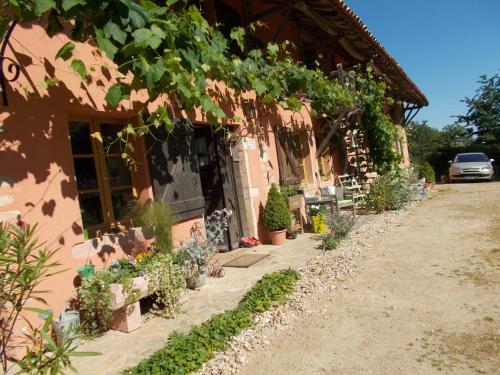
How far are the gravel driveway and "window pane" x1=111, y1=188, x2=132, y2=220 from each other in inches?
79.5

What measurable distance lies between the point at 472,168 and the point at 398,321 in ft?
48.9

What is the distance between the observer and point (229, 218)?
5746mm

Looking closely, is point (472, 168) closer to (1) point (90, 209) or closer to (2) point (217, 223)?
(2) point (217, 223)

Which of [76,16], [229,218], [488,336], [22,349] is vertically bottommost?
[488,336]

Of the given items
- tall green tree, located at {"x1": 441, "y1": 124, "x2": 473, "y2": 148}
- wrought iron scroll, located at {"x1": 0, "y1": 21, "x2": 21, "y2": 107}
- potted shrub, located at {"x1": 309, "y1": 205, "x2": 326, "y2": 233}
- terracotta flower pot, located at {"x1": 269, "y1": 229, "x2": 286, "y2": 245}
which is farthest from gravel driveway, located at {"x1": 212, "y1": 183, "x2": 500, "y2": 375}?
tall green tree, located at {"x1": 441, "y1": 124, "x2": 473, "y2": 148}

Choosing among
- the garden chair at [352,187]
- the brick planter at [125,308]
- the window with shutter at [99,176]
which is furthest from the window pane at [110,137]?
the garden chair at [352,187]

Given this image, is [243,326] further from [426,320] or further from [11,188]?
[11,188]

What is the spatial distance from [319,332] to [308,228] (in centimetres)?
410

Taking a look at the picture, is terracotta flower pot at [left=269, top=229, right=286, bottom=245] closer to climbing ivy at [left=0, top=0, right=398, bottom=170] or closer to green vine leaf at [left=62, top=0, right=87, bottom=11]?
climbing ivy at [left=0, top=0, right=398, bottom=170]

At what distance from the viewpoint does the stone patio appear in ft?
8.81

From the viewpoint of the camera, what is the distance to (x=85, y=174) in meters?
3.78

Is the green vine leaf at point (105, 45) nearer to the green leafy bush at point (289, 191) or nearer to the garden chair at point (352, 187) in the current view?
the green leafy bush at point (289, 191)

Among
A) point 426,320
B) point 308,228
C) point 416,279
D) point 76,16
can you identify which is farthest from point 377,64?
point 76,16

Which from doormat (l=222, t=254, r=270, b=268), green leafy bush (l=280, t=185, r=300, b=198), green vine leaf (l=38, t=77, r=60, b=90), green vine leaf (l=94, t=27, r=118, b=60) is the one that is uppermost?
green vine leaf (l=38, t=77, r=60, b=90)
